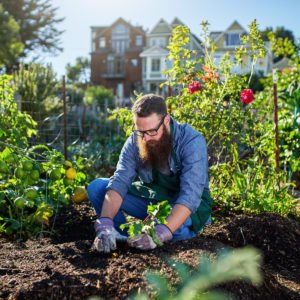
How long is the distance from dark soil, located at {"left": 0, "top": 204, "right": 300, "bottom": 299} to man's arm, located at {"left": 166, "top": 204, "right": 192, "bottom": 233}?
98 mm

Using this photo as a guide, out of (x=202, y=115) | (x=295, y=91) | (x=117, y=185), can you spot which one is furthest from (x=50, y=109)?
(x=117, y=185)

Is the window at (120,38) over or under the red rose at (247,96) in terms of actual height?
over

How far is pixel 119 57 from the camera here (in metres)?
36.5

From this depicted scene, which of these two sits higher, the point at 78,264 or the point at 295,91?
the point at 295,91

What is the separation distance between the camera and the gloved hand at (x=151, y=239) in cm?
224

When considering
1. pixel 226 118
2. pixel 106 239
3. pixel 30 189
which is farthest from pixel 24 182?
pixel 226 118

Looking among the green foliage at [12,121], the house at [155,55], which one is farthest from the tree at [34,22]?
the green foliage at [12,121]

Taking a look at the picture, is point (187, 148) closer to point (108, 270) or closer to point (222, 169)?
point (108, 270)

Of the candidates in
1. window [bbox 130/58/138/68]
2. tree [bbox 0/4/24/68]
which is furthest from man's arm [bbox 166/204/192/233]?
window [bbox 130/58/138/68]

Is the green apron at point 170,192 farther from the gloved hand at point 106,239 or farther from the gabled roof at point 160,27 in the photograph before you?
the gabled roof at point 160,27

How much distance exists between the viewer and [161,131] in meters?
2.66

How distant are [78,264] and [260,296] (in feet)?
2.74

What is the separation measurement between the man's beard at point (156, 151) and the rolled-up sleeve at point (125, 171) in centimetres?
7

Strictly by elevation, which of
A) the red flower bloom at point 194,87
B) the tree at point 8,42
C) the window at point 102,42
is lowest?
the red flower bloom at point 194,87
